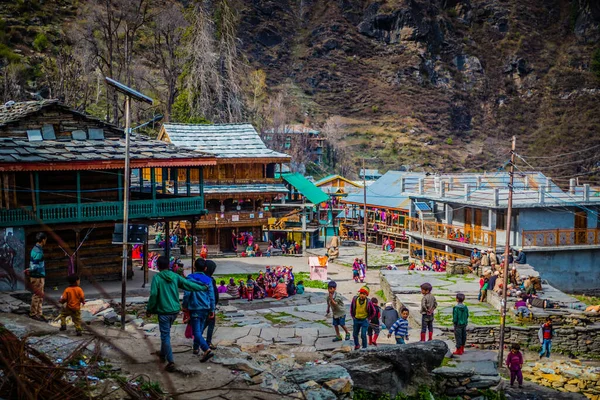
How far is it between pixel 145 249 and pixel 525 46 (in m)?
135

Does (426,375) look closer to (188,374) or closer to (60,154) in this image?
(188,374)

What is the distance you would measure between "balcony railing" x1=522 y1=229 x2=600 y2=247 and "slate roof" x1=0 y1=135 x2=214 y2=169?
2207 cm

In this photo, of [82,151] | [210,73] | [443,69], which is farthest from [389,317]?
[443,69]

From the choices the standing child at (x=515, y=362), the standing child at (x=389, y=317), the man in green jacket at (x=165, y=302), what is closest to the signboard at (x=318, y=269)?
the standing child at (x=389, y=317)

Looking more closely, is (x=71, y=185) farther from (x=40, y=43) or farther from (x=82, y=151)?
(x=40, y=43)

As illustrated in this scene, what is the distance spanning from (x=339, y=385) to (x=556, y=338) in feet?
48.6

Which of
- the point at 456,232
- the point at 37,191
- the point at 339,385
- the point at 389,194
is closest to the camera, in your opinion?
the point at 339,385

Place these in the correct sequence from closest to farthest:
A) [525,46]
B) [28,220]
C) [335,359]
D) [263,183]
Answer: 1. [335,359]
2. [28,220]
3. [263,183]
4. [525,46]

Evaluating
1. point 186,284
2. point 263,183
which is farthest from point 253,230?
point 186,284

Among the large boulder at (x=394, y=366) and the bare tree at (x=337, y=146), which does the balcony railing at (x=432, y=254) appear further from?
the bare tree at (x=337, y=146)

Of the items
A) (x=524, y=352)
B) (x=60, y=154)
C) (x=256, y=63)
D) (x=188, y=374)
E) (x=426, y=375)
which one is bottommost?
(x=524, y=352)

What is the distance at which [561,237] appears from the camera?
128ft

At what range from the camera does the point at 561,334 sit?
22.9 m

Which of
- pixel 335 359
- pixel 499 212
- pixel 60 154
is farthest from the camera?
pixel 499 212
